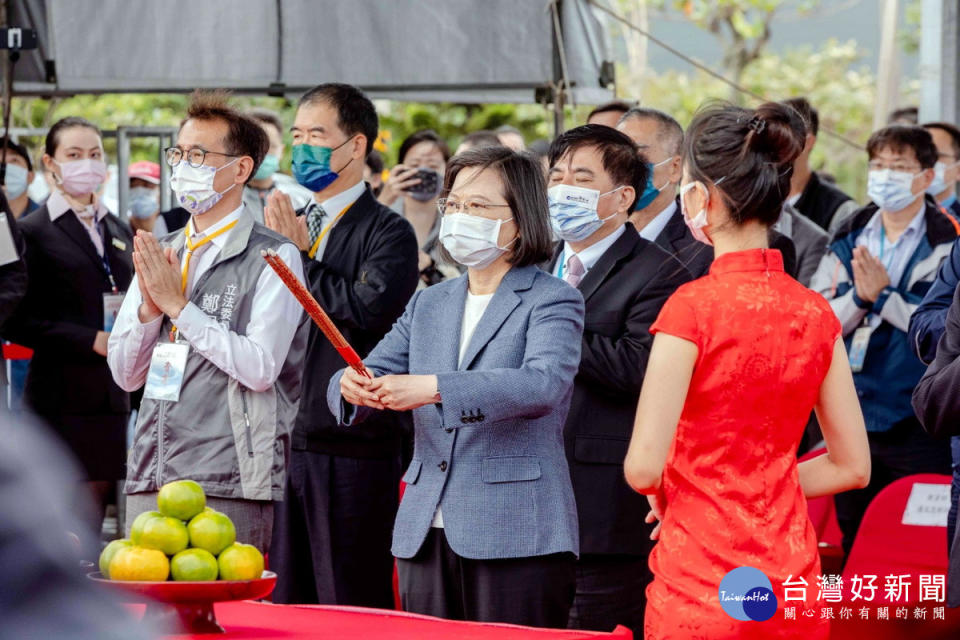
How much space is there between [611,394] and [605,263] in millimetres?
357

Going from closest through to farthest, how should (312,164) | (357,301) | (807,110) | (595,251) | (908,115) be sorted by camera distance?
(595,251)
(357,301)
(312,164)
(807,110)
(908,115)

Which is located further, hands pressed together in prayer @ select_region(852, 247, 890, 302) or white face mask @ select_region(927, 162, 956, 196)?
white face mask @ select_region(927, 162, 956, 196)

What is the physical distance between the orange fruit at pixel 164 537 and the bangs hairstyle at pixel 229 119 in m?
1.71

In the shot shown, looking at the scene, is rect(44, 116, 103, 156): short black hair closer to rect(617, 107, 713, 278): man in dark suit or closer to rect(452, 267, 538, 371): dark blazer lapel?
rect(617, 107, 713, 278): man in dark suit

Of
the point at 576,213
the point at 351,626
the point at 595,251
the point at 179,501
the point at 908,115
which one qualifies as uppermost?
the point at 908,115

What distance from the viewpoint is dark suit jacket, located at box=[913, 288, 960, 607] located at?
284cm

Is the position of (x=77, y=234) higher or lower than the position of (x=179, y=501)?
higher

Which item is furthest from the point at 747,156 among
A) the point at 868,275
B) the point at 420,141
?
the point at 420,141

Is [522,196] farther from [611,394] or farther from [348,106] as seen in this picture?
[348,106]

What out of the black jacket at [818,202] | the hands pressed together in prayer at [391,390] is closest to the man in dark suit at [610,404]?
the hands pressed together in prayer at [391,390]

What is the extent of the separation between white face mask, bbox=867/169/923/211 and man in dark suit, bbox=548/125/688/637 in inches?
68.2

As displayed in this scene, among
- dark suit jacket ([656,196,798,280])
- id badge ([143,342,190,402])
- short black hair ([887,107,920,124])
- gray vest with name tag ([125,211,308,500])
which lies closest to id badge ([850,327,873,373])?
dark suit jacket ([656,196,798,280])

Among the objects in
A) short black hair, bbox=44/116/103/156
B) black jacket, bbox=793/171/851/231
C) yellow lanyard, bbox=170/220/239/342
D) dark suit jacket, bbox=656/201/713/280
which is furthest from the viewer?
black jacket, bbox=793/171/851/231

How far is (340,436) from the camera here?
4.12m
